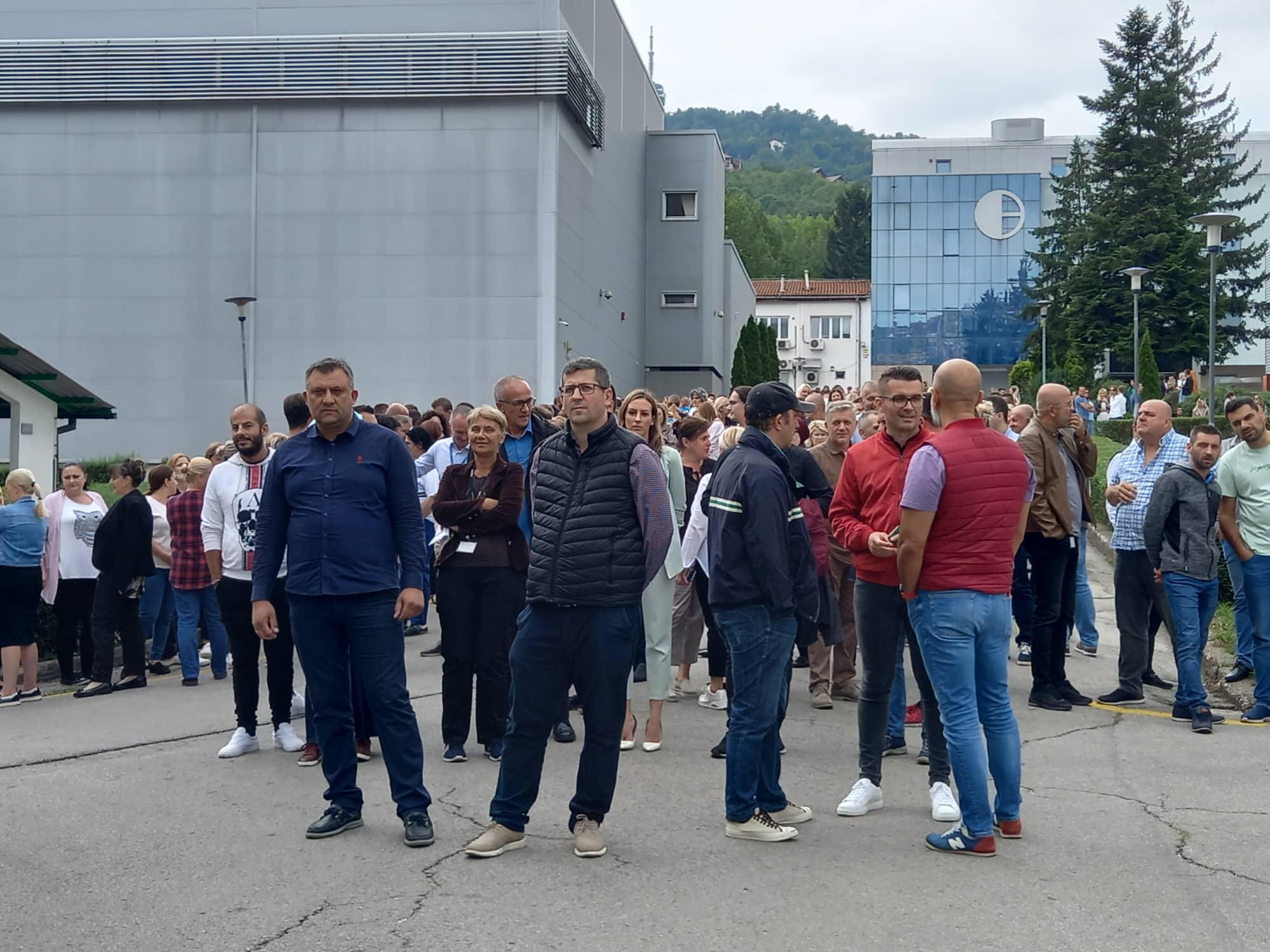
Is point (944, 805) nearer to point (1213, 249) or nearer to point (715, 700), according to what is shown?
point (715, 700)

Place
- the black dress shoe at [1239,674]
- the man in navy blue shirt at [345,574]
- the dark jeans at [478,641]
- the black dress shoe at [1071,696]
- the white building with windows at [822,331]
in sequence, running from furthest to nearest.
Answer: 1. the white building with windows at [822,331]
2. the black dress shoe at [1239,674]
3. the black dress shoe at [1071,696]
4. the dark jeans at [478,641]
5. the man in navy blue shirt at [345,574]

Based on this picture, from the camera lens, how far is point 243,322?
31.3 meters

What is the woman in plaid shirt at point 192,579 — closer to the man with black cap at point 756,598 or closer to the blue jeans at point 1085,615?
the man with black cap at point 756,598

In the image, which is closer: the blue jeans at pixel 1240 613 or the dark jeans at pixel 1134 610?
the blue jeans at pixel 1240 613

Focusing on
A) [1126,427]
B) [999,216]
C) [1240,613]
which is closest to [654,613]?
[1240,613]

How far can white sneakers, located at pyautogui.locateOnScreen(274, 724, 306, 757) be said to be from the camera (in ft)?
27.0

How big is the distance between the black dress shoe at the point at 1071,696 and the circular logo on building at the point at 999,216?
8196 cm

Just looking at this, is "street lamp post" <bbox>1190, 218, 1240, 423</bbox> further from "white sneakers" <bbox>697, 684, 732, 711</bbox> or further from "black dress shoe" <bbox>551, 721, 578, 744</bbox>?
"black dress shoe" <bbox>551, 721, 578, 744</bbox>

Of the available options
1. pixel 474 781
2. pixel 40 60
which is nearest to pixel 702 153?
pixel 40 60

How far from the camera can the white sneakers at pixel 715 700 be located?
31.2 ft

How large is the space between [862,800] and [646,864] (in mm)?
1373

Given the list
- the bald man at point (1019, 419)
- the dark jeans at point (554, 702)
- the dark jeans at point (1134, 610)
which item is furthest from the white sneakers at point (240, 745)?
the bald man at point (1019, 419)

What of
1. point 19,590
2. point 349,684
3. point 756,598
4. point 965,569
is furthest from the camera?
point 19,590

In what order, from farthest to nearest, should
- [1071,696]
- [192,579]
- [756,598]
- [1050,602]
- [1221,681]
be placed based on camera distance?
[192,579], [1221,681], [1071,696], [1050,602], [756,598]
